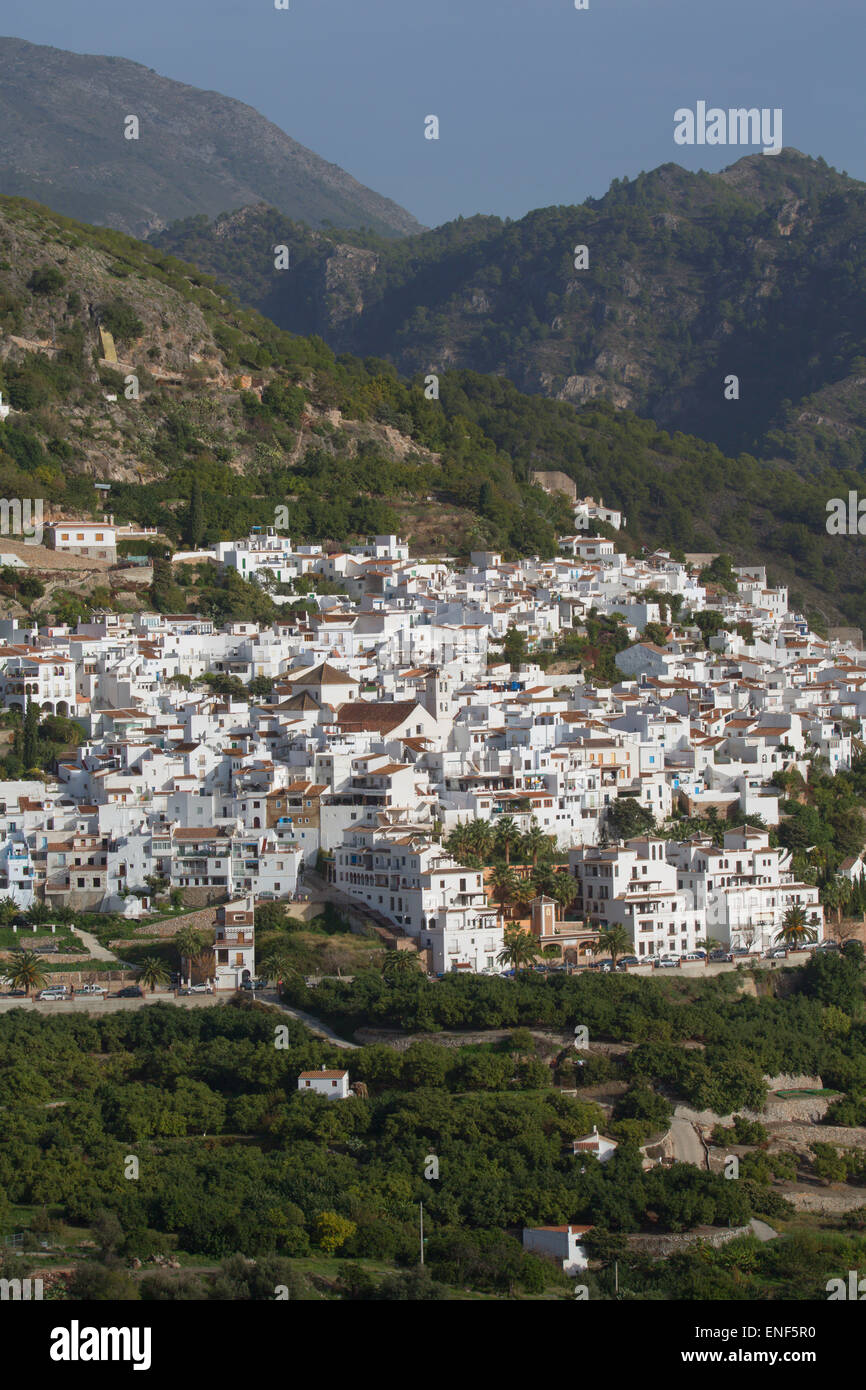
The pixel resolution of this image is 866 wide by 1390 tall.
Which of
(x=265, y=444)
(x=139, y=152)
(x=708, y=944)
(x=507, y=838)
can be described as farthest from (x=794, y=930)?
(x=139, y=152)

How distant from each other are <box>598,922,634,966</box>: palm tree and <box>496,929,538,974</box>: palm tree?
3.41 feet

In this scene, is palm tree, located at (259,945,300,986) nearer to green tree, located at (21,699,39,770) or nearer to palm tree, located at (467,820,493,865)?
palm tree, located at (467,820,493,865)

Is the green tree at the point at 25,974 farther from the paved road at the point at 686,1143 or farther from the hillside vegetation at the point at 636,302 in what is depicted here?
the hillside vegetation at the point at 636,302

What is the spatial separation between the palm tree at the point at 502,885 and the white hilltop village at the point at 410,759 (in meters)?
0.49

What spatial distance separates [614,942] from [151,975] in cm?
693

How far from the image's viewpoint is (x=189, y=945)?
29.9 m

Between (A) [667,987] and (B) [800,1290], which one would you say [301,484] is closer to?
(A) [667,987]

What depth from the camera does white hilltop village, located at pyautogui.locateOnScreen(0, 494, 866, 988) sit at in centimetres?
3203

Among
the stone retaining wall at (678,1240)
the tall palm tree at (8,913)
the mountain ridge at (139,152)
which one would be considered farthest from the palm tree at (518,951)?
the mountain ridge at (139,152)

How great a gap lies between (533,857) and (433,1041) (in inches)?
200

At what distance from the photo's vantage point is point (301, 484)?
5566 cm

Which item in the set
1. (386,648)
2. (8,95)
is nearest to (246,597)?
Answer: (386,648)

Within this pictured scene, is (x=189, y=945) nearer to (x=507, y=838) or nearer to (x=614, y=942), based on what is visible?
(x=507, y=838)

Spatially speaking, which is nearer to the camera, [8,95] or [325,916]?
[325,916]
